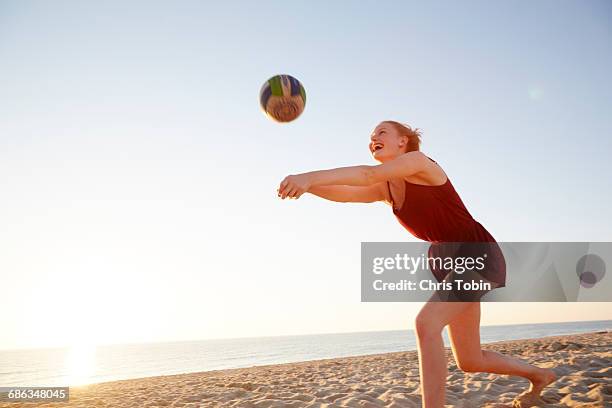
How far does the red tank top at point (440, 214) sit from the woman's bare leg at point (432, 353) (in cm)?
46

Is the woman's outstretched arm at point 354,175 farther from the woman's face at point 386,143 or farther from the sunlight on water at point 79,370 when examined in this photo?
the sunlight on water at point 79,370

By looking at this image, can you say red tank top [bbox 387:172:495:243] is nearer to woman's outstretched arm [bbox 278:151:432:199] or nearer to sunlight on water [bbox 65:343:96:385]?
woman's outstretched arm [bbox 278:151:432:199]

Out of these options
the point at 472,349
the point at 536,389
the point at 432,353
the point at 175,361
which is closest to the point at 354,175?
the point at 432,353

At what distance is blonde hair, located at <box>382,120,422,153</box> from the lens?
321 cm

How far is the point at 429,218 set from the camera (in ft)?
9.55

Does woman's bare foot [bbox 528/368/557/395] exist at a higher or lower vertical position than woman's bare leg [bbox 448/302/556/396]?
lower

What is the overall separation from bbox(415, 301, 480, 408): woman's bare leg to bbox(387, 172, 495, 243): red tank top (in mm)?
464

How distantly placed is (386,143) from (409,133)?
0.23 m

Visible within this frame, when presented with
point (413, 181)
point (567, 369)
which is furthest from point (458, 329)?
point (567, 369)

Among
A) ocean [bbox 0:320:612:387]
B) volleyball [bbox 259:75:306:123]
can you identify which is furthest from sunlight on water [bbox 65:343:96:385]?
volleyball [bbox 259:75:306:123]

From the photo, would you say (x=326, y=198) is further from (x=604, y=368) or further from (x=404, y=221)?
(x=604, y=368)

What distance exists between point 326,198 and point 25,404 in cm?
682

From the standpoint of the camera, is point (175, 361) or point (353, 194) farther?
point (175, 361)

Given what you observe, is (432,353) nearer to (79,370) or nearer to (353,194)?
(353,194)
